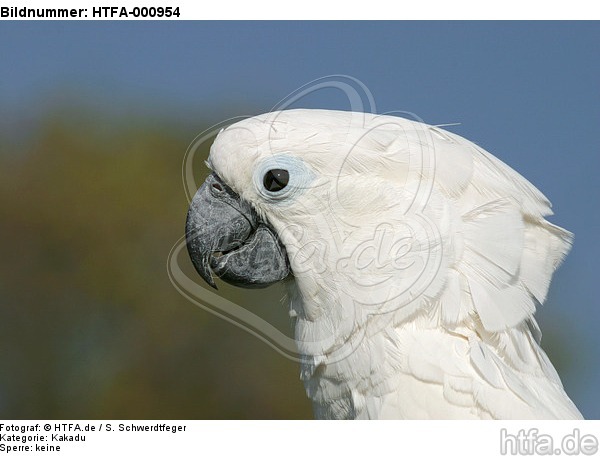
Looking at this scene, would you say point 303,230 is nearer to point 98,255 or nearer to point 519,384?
point 519,384

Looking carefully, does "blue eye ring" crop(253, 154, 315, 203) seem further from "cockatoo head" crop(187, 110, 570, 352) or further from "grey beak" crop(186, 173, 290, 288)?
"grey beak" crop(186, 173, 290, 288)

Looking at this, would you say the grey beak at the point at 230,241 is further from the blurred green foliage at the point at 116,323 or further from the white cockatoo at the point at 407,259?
the blurred green foliage at the point at 116,323

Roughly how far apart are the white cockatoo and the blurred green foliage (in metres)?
6.96

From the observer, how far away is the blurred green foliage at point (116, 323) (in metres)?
9.78

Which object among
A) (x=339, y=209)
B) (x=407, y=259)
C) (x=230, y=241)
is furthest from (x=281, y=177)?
(x=407, y=259)

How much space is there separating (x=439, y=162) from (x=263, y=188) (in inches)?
24.0

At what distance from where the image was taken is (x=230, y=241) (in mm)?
2965

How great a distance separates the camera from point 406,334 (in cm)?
260

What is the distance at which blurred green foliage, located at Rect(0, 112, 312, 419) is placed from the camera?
32.1 ft

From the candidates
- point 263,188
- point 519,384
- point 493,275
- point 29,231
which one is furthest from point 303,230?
point 29,231

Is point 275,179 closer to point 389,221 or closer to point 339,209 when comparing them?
point 339,209

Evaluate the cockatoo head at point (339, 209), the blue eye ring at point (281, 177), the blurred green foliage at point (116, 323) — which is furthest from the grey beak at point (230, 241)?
the blurred green foliage at point (116, 323)

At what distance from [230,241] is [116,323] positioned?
24.5 ft

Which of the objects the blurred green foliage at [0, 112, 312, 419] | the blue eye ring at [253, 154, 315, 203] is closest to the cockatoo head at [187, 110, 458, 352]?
the blue eye ring at [253, 154, 315, 203]
